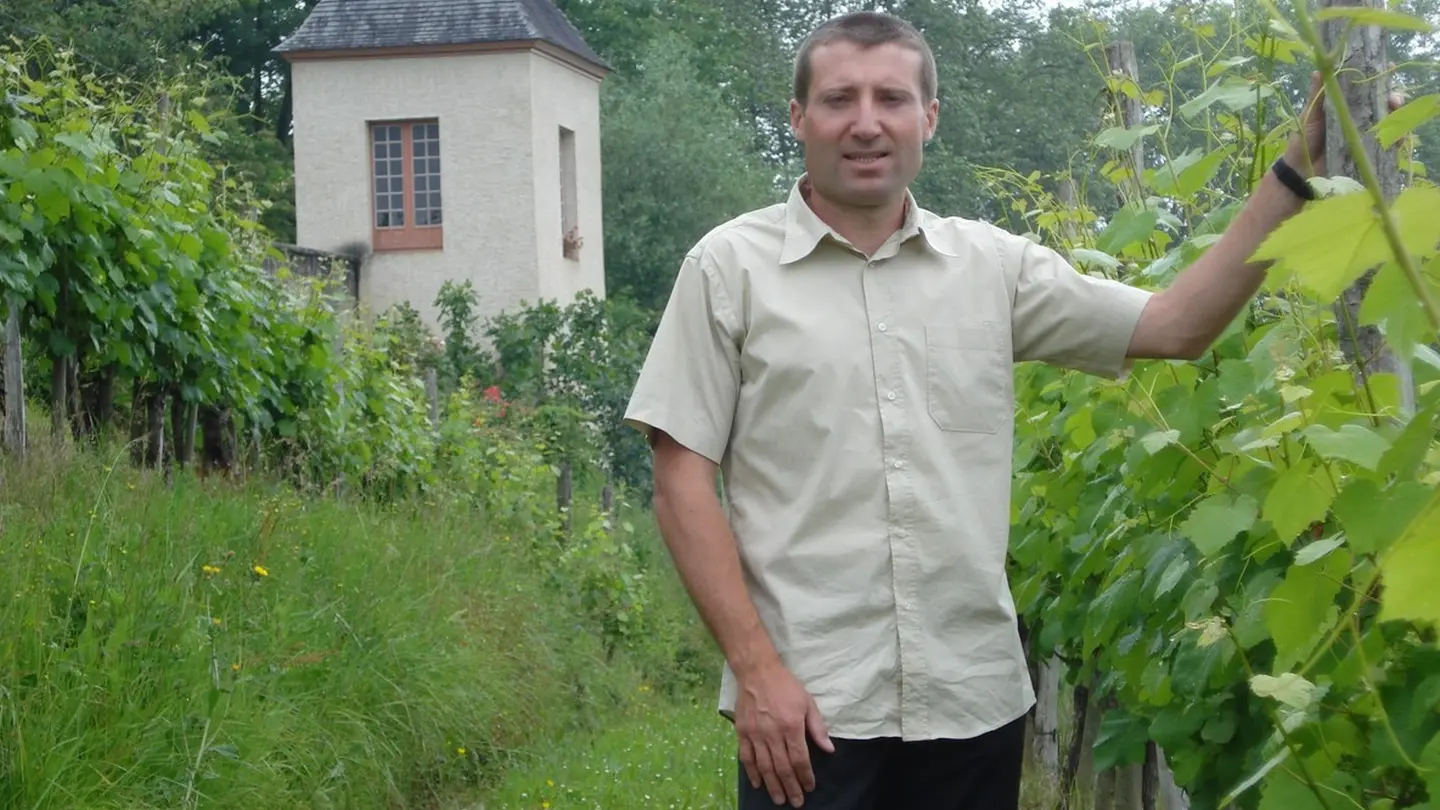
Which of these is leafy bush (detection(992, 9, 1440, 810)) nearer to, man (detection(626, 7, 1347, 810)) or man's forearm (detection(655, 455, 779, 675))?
man (detection(626, 7, 1347, 810))

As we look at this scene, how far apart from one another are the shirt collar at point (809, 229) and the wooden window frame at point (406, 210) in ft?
83.9

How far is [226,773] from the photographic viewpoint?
5.93 meters

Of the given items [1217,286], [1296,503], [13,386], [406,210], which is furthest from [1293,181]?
[406,210]

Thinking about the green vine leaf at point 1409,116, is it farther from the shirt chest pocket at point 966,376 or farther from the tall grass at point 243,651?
the tall grass at point 243,651

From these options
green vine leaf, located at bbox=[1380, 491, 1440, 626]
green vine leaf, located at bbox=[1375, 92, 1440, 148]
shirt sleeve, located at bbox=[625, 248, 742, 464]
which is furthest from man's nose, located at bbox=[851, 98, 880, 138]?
green vine leaf, located at bbox=[1380, 491, 1440, 626]

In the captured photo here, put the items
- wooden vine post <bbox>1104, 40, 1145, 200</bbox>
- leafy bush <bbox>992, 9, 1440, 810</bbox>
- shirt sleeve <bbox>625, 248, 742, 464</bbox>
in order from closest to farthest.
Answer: leafy bush <bbox>992, 9, 1440, 810</bbox> → shirt sleeve <bbox>625, 248, 742, 464</bbox> → wooden vine post <bbox>1104, 40, 1145, 200</bbox>

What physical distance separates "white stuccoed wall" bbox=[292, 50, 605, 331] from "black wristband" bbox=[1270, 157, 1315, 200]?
2566 centimetres

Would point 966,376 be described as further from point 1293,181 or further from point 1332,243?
point 1332,243

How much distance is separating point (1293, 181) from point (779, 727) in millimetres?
1128

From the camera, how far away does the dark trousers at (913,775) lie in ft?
9.84

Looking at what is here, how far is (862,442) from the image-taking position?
304cm

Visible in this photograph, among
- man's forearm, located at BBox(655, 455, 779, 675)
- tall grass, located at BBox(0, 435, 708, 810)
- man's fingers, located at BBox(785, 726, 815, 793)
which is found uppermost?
man's forearm, located at BBox(655, 455, 779, 675)

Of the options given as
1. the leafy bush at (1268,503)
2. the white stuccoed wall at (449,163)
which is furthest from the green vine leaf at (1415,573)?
the white stuccoed wall at (449,163)

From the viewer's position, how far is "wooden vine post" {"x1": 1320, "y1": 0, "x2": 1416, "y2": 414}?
8.20 feet
